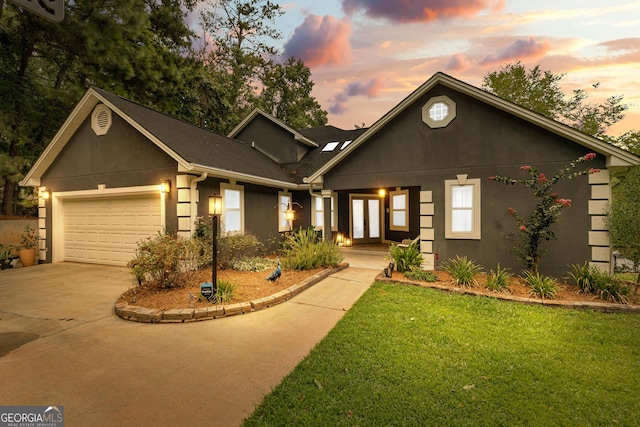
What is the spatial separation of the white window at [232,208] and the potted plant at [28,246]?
A: 7383mm

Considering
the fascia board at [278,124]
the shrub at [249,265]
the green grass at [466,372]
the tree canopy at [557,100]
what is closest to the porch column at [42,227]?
the shrub at [249,265]

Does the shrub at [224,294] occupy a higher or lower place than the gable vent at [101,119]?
lower

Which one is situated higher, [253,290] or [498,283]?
[498,283]

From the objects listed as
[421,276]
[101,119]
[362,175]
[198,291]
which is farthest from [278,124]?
[421,276]

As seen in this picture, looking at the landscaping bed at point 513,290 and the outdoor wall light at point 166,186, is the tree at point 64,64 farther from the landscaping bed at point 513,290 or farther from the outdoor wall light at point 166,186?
the landscaping bed at point 513,290

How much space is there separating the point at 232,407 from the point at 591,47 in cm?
1613

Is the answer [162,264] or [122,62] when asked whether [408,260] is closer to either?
[162,264]

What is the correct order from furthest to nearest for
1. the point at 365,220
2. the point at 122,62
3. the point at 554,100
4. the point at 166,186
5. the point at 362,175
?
the point at 554,100, the point at 365,220, the point at 122,62, the point at 362,175, the point at 166,186

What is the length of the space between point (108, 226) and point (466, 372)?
10.8 meters

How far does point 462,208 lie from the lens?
795 centimetres

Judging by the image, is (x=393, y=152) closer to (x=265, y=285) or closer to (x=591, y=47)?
(x=265, y=285)

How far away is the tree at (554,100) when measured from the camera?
2225 centimetres

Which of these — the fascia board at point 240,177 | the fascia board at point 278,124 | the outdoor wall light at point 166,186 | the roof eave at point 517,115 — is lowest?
the outdoor wall light at point 166,186

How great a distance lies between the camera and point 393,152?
8.74 meters
